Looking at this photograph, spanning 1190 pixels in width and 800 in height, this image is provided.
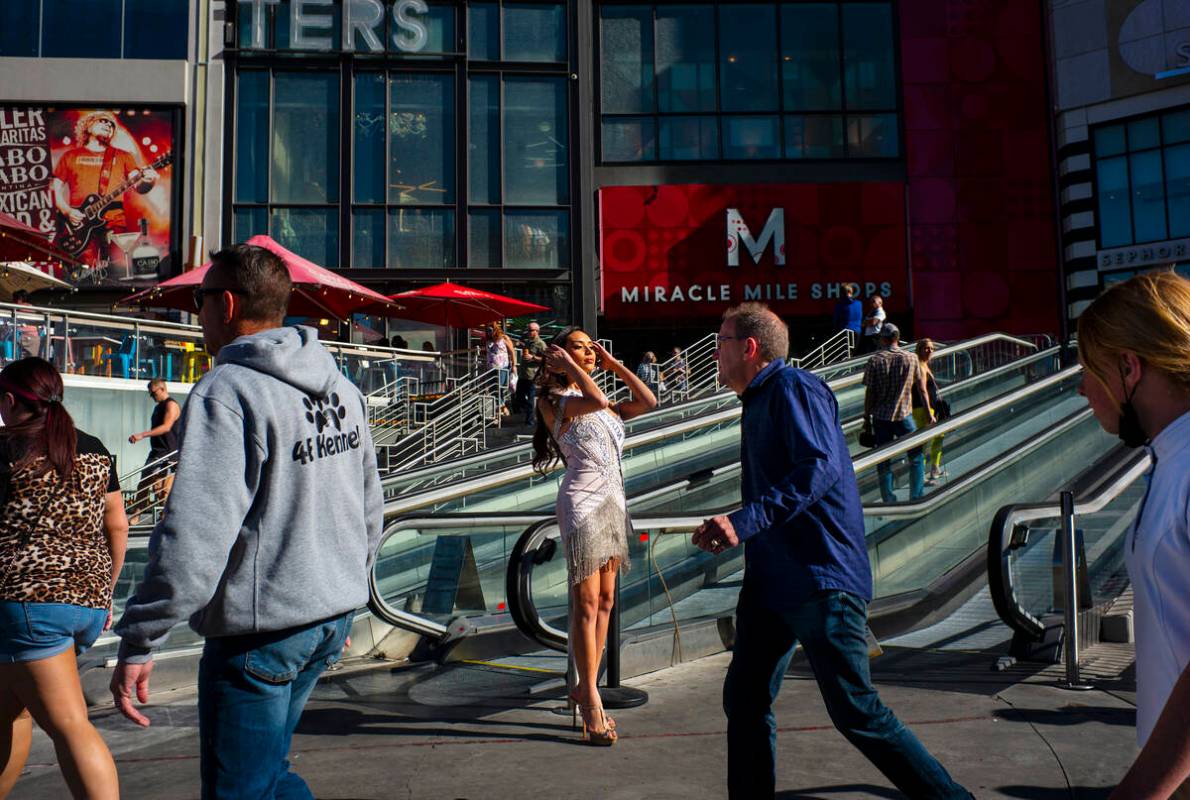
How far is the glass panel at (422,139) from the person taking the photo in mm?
27281

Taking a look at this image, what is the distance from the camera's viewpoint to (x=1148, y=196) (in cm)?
2959

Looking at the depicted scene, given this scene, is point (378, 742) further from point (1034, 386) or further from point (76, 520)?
point (1034, 386)

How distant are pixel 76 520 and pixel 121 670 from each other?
1376mm

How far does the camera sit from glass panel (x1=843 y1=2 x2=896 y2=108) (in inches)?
1159

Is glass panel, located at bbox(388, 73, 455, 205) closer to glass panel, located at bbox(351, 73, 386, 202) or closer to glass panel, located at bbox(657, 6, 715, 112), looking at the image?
glass panel, located at bbox(351, 73, 386, 202)

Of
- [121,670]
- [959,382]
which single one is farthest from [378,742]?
[959,382]

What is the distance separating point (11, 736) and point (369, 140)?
25.2m

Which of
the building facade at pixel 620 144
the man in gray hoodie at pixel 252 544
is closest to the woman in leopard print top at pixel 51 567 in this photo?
the man in gray hoodie at pixel 252 544

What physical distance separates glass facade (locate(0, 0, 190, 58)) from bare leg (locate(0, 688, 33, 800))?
27.0 m

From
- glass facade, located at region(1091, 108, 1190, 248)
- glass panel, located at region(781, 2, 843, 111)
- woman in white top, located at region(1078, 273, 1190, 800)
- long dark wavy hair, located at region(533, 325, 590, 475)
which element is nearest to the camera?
woman in white top, located at region(1078, 273, 1190, 800)

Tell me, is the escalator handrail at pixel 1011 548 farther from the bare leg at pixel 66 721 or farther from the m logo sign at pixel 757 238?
the m logo sign at pixel 757 238

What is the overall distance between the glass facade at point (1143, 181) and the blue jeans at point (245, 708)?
31.0 metres

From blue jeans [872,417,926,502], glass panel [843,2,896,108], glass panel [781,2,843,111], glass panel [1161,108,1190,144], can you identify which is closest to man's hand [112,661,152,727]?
blue jeans [872,417,926,502]

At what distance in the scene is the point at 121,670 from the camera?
8.22 feet
